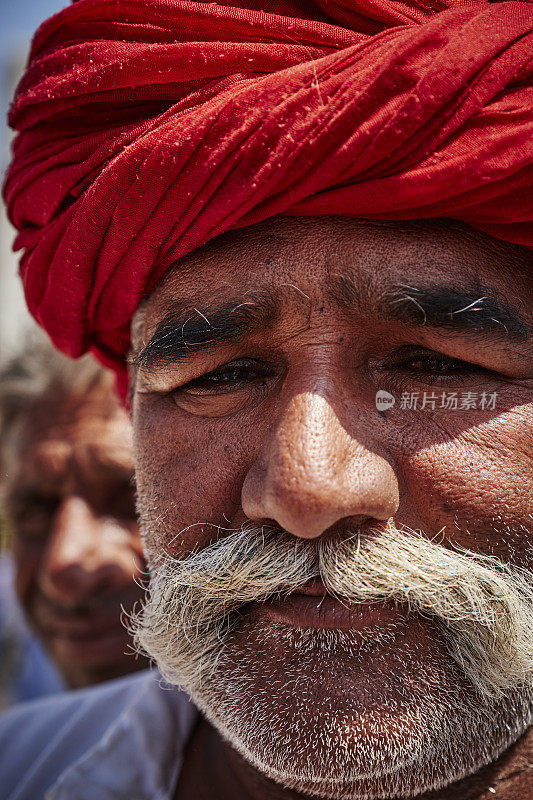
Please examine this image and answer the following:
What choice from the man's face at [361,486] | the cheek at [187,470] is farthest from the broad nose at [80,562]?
the man's face at [361,486]

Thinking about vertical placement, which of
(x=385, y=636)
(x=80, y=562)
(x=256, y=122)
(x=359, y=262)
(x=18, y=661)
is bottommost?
(x=18, y=661)

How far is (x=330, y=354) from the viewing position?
64.6 inches

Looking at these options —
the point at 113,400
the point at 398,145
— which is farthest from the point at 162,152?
the point at 113,400

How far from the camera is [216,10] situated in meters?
1.74

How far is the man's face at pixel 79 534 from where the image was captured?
3309 millimetres

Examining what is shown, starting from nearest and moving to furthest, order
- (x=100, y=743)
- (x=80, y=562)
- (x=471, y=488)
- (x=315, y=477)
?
(x=315, y=477), (x=471, y=488), (x=100, y=743), (x=80, y=562)

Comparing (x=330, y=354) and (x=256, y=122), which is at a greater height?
(x=256, y=122)

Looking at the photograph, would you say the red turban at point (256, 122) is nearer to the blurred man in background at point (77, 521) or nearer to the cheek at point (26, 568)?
the blurred man in background at point (77, 521)

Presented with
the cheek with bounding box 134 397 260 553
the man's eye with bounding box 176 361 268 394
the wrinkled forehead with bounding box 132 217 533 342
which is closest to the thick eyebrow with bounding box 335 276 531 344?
the wrinkled forehead with bounding box 132 217 533 342

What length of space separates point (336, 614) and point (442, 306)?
2.32ft

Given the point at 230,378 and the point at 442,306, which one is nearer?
the point at 442,306

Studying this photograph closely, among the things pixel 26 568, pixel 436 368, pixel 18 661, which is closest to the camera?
pixel 436 368

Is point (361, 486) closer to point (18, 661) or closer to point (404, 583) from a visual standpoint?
point (404, 583)

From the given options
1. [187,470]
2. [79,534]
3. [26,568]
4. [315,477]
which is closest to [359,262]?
[315,477]
